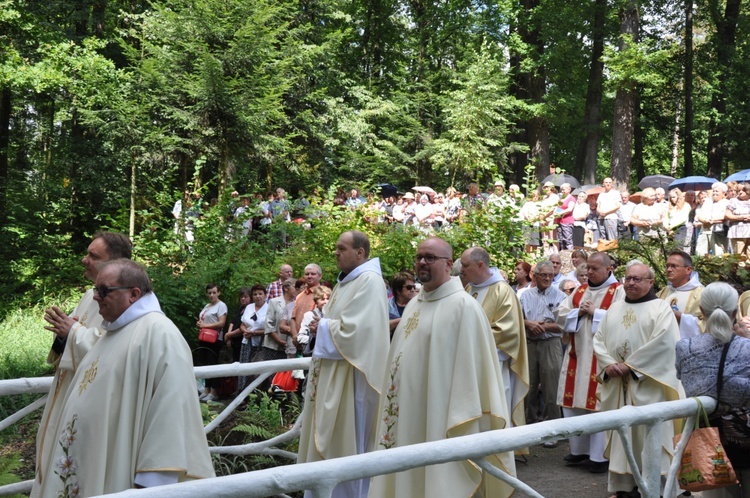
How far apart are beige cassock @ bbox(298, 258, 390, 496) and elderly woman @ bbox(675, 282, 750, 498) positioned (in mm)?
2153

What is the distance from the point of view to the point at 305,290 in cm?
1009

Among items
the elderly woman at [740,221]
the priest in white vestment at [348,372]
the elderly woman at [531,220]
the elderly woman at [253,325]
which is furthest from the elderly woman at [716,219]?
the priest in white vestment at [348,372]

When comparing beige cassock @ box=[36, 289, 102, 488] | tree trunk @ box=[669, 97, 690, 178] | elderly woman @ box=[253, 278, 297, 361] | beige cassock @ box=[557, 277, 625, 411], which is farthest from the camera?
tree trunk @ box=[669, 97, 690, 178]

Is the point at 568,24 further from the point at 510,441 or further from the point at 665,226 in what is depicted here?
the point at 510,441

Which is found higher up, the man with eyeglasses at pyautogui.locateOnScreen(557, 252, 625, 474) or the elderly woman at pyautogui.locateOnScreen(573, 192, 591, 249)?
the elderly woman at pyautogui.locateOnScreen(573, 192, 591, 249)

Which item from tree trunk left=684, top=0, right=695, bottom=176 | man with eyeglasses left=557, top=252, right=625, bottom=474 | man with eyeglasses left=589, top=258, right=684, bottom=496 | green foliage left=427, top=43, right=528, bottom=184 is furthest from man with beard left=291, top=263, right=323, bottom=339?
tree trunk left=684, top=0, right=695, bottom=176

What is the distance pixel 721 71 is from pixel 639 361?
25514mm

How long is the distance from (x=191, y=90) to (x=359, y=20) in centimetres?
1521

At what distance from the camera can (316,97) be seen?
973 inches

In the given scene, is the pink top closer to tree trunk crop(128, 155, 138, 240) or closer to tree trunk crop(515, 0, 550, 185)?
tree trunk crop(128, 155, 138, 240)

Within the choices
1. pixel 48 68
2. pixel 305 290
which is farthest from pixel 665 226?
pixel 48 68

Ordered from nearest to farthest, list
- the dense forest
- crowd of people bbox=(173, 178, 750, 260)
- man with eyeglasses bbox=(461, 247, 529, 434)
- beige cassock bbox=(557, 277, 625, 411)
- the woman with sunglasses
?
1. man with eyeglasses bbox=(461, 247, 529, 434)
2. beige cassock bbox=(557, 277, 625, 411)
3. the woman with sunglasses
4. crowd of people bbox=(173, 178, 750, 260)
5. the dense forest

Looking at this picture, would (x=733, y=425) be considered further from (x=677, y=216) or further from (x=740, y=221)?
(x=677, y=216)

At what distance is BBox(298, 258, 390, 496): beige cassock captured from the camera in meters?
5.89
